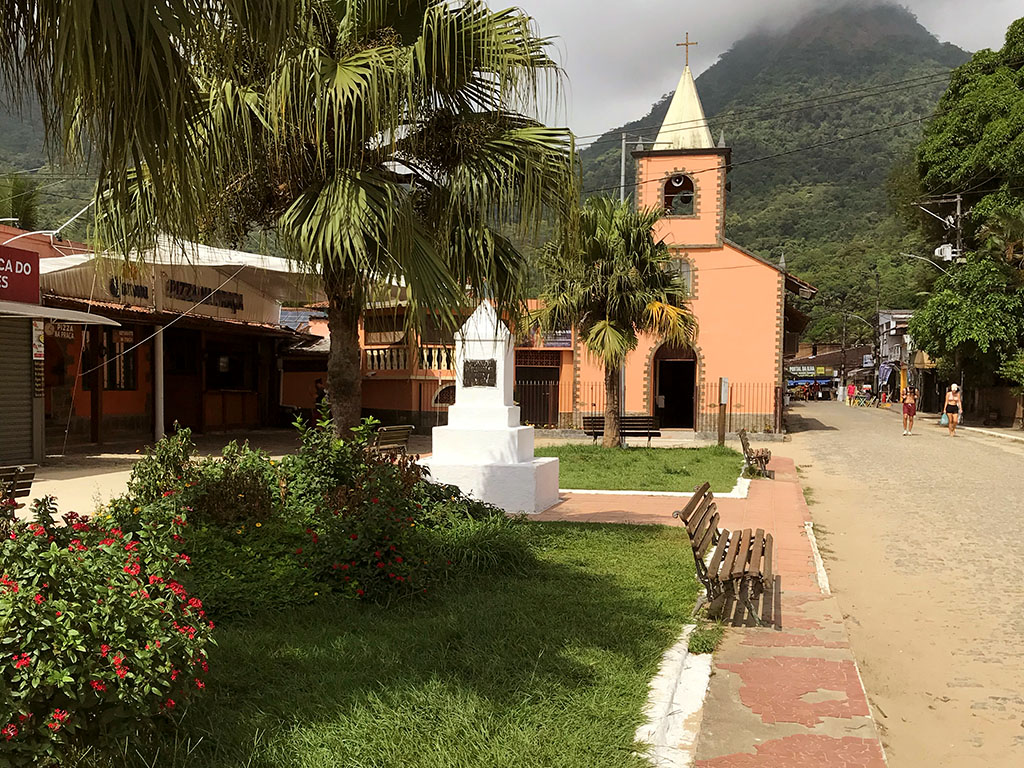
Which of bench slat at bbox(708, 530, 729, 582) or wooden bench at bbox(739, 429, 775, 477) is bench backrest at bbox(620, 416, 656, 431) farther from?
bench slat at bbox(708, 530, 729, 582)

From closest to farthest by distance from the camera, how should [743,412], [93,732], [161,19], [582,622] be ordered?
1. [161,19]
2. [93,732]
3. [582,622]
4. [743,412]

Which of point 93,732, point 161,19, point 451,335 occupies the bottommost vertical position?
point 93,732

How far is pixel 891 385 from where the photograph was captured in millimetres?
60250

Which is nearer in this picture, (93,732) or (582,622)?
(93,732)

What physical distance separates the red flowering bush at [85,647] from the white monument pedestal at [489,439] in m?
6.55

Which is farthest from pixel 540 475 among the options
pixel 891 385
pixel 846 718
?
pixel 891 385

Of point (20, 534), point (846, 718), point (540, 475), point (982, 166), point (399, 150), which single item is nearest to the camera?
point (20, 534)

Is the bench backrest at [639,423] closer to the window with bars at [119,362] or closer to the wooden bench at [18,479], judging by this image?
the window with bars at [119,362]

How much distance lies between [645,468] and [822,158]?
313ft

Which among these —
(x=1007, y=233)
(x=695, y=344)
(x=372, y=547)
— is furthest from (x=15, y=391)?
(x=1007, y=233)

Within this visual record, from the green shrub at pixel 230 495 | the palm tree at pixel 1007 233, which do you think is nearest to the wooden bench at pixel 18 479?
the green shrub at pixel 230 495

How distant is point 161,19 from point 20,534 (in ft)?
6.80

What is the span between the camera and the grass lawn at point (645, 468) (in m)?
12.7

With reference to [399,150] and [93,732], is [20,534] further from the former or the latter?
[399,150]
